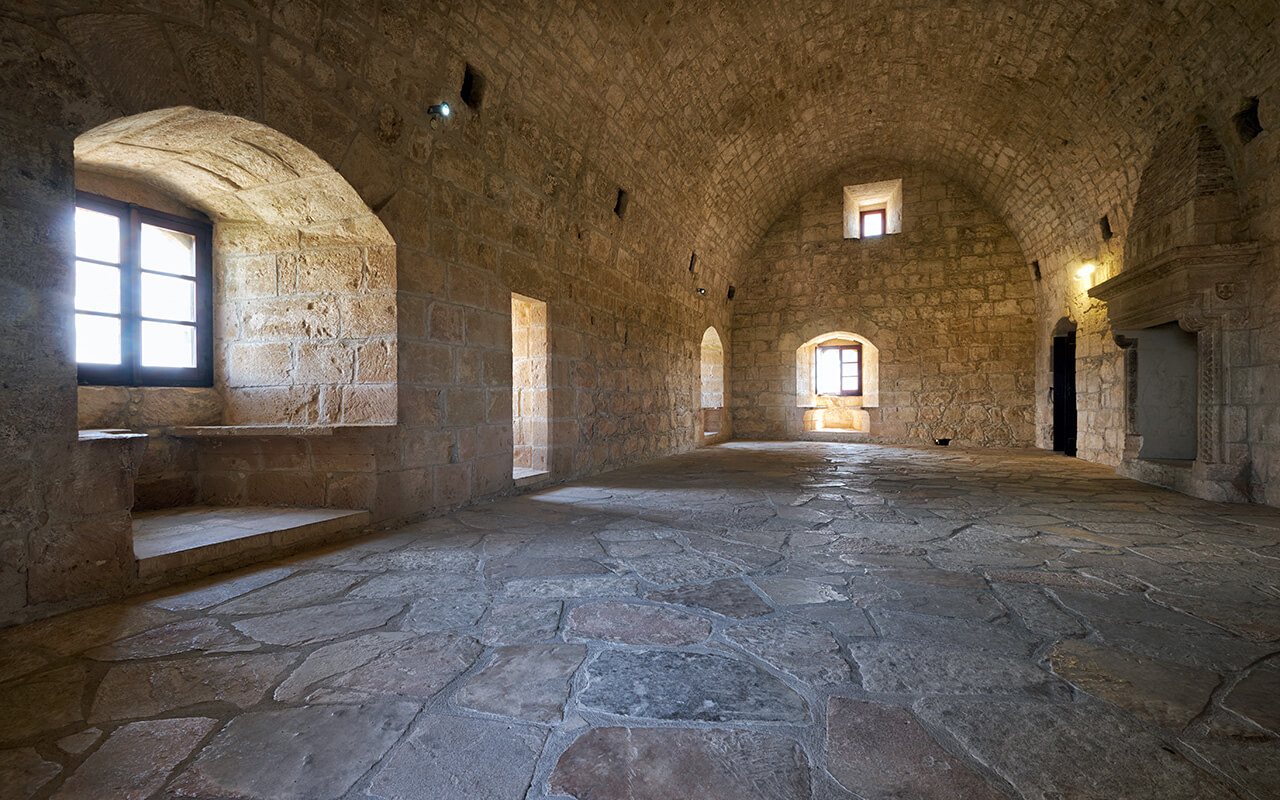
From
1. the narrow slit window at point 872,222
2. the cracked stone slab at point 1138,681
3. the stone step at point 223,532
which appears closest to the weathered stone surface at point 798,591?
the cracked stone slab at point 1138,681

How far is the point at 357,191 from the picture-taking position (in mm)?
3473

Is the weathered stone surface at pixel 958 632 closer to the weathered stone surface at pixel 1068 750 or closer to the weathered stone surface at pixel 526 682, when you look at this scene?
the weathered stone surface at pixel 1068 750

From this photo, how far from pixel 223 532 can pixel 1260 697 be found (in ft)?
13.4

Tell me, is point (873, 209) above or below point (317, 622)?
above

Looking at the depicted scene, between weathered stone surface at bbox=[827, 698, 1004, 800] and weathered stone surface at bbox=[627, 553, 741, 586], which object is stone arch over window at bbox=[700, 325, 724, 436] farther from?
weathered stone surface at bbox=[827, 698, 1004, 800]

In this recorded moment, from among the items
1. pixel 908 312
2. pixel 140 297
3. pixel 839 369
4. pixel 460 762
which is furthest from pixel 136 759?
pixel 839 369

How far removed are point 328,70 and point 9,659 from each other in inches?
119

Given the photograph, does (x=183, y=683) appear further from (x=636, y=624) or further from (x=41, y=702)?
(x=636, y=624)

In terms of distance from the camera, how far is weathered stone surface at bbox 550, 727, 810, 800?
1198 mm

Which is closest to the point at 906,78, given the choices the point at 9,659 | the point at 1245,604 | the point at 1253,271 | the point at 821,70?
the point at 821,70

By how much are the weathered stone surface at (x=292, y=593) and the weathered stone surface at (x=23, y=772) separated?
0.91 metres

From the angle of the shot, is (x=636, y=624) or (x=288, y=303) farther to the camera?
(x=288, y=303)

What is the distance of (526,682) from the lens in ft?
5.43

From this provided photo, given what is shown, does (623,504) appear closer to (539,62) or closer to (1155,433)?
(539,62)
